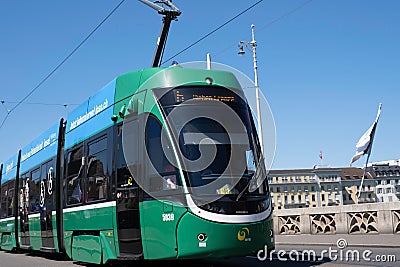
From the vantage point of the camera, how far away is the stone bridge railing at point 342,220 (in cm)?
2042

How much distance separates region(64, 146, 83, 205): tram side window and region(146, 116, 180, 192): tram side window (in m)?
3.54

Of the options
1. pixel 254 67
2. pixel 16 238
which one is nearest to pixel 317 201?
pixel 254 67

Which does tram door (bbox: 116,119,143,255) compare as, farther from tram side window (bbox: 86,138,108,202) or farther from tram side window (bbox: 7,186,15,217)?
tram side window (bbox: 7,186,15,217)

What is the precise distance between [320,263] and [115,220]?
4.20 m

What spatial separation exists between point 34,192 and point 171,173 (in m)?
9.76

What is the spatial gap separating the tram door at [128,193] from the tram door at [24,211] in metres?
9.00

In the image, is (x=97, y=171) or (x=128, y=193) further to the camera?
(x=97, y=171)

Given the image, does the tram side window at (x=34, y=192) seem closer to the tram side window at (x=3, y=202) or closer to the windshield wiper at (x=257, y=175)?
the tram side window at (x=3, y=202)

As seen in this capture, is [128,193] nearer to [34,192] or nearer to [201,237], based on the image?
[201,237]

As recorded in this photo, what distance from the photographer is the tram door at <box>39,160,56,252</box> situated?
53.0 feet

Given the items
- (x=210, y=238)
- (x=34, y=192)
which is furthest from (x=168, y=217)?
(x=34, y=192)

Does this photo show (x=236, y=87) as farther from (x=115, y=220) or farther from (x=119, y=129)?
(x=115, y=220)

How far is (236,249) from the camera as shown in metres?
10.1

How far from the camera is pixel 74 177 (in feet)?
46.7
